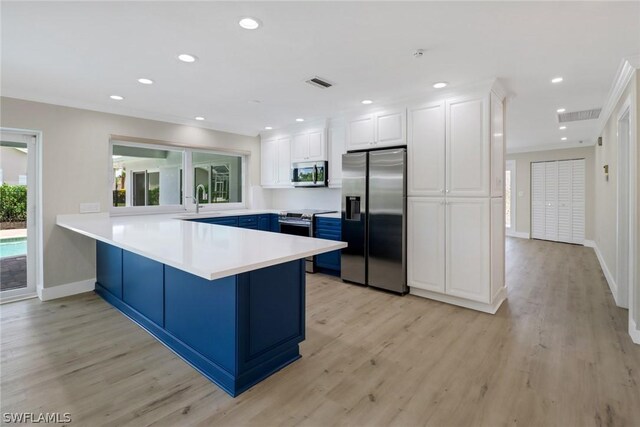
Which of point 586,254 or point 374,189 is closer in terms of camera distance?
point 374,189

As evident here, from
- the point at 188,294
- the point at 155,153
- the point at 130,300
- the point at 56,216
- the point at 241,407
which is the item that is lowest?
the point at 241,407

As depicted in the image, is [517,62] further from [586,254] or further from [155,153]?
[586,254]

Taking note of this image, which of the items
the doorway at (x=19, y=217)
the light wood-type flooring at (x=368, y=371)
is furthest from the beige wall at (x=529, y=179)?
the doorway at (x=19, y=217)

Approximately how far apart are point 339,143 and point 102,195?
3.25 m

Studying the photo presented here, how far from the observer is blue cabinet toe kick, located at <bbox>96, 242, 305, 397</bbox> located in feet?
6.34

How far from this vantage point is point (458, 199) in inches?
132

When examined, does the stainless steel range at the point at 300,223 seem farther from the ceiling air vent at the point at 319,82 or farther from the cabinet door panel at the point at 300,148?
the ceiling air vent at the point at 319,82

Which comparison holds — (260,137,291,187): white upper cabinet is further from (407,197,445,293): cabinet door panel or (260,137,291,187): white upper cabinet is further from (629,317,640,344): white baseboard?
(629,317,640,344): white baseboard

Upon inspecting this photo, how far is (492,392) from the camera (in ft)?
6.40

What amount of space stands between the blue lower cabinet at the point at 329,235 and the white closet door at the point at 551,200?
6.07m

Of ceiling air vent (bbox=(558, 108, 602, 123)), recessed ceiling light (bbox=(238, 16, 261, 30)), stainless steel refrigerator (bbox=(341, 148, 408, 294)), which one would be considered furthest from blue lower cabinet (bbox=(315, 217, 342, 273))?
ceiling air vent (bbox=(558, 108, 602, 123))

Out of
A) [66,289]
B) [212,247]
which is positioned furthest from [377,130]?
[66,289]

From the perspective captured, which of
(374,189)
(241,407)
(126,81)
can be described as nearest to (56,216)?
(126,81)

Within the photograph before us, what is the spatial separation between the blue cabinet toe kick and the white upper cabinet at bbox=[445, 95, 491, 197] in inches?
80.1
